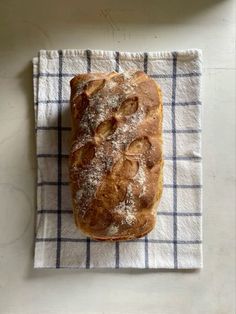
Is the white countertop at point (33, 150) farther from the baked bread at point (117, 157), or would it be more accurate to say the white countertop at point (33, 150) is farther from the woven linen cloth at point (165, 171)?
the baked bread at point (117, 157)

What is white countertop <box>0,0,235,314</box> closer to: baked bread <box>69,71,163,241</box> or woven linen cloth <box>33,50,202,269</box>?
woven linen cloth <box>33,50,202,269</box>

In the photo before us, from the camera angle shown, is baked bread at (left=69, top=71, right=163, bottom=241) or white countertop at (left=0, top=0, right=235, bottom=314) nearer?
baked bread at (left=69, top=71, right=163, bottom=241)

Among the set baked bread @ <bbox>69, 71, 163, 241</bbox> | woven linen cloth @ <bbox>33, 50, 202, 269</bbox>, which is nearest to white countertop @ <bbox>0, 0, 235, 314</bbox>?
woven linen cloth @ <bbox>33, 50, 202, 269</bbox>

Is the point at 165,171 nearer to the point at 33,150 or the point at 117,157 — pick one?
the point at 117,157

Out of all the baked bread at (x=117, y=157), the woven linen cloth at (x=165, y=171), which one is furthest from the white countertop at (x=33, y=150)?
the baked bread at (x=117, y=157)

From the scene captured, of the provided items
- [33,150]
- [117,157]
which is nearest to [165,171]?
[117,157]
